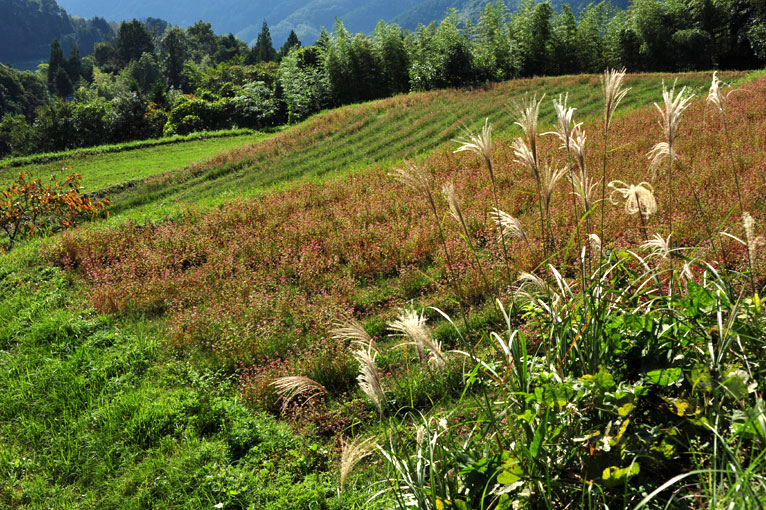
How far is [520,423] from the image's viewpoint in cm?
226

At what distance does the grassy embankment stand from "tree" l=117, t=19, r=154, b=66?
105 metres

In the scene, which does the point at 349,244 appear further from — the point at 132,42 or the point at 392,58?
the point at 132,42

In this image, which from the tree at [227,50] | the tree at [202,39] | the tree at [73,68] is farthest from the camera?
the tree at [202,39]

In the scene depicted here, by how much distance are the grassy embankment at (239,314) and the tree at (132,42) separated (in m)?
105

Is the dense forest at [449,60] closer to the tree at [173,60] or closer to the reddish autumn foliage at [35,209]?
the reddish autumn foliage at [35,209]

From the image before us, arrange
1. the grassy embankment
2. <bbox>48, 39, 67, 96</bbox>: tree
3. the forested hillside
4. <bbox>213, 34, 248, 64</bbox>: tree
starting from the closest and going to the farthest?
the grassy embankment → <bbox>213, 34, 248, 64</bbox>: tree → <bbox>48, 39, 67, 96</bbox>: tree → the forested hillside

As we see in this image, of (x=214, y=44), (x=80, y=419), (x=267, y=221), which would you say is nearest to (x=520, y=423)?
(x=80, y=419)

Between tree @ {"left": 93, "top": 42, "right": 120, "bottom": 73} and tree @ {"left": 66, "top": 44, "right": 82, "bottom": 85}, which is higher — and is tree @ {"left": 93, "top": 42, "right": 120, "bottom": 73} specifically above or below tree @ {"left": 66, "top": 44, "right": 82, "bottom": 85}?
above

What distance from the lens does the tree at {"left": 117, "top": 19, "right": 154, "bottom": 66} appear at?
94.4 metres

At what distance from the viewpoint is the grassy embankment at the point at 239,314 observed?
387cm

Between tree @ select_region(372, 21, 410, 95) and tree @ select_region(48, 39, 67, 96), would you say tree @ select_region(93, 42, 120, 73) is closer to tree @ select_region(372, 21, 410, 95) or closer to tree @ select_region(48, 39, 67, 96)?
tree @ select_region(48, 39, 67, 96)

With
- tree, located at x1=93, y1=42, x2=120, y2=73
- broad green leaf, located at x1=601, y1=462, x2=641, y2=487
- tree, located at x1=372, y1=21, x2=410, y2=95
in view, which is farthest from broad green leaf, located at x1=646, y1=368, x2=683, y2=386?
tree, located at x1=93, y1=42, x2=120, y2=73

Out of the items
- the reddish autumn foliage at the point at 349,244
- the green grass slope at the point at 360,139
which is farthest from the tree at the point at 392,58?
the reddish autumn foliage at the point at 349,244

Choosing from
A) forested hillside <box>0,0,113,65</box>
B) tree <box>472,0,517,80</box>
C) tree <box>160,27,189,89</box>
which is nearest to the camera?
tree <box>472,0,517,80</box>
